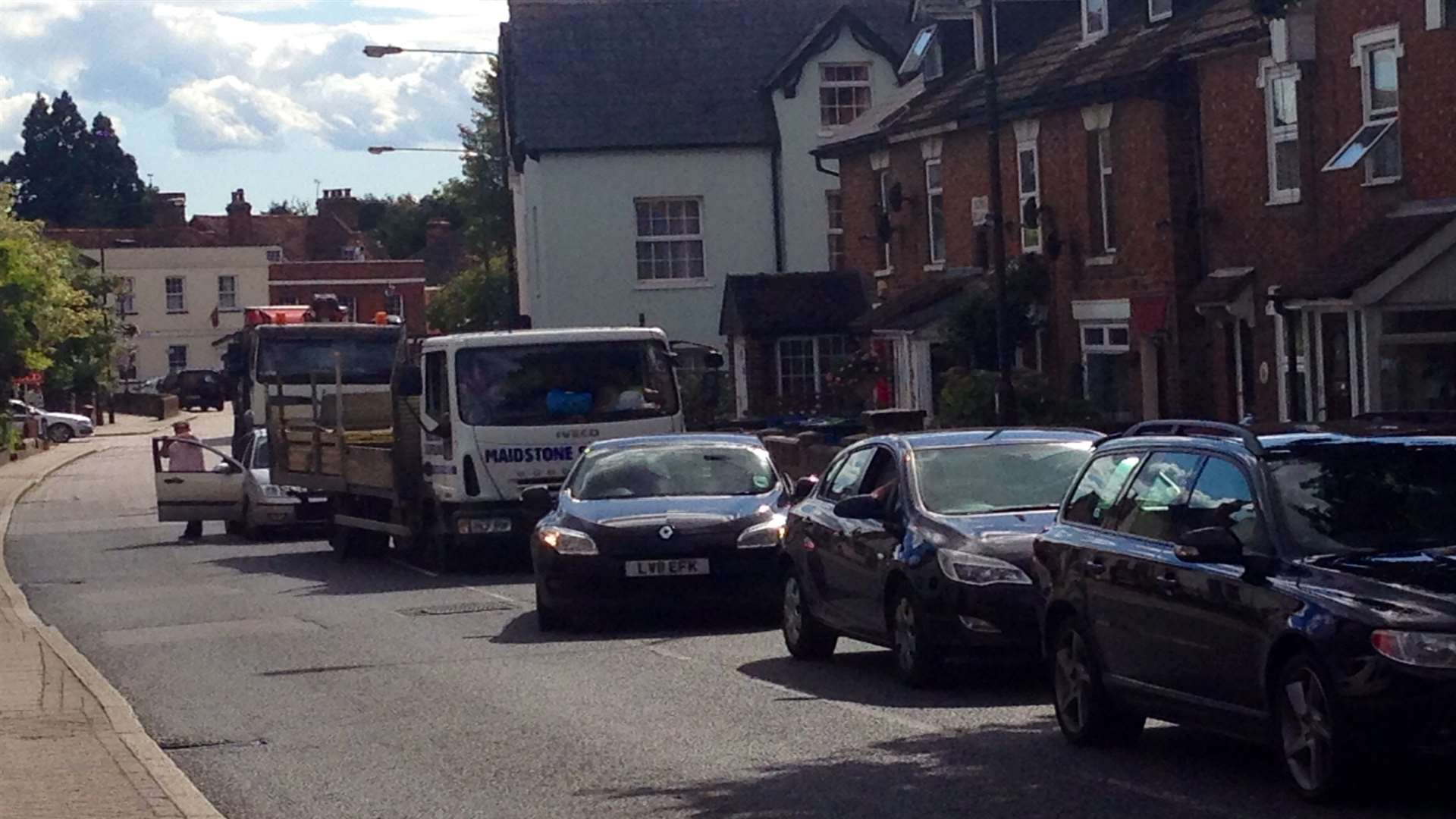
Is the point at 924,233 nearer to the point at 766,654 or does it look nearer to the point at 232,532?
the point at 232,532

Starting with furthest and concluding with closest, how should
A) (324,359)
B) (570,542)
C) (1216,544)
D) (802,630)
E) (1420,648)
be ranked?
(324,359)
(570,542)
(802,630)
(1216,544)
(1420,648)

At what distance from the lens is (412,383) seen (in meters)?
24.8

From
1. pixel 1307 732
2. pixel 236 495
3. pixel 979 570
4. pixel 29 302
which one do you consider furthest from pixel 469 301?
pixel 1307 732

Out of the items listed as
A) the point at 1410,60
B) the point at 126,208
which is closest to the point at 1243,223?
the point at 1410,60

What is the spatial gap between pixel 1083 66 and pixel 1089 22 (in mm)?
1727

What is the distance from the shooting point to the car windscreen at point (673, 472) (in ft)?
60.5

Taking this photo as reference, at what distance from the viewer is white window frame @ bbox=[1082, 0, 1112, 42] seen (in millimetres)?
34562

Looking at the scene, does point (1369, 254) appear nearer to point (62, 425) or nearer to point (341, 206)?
point (62, 425)

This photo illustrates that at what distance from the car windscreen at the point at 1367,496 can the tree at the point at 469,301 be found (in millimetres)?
63631

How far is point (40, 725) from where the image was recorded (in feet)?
42.9

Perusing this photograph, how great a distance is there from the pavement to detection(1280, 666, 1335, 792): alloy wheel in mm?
4326

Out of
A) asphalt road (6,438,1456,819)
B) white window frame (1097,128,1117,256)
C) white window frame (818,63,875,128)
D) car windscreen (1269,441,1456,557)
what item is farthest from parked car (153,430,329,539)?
car windscreen (1269,441,1456,557)

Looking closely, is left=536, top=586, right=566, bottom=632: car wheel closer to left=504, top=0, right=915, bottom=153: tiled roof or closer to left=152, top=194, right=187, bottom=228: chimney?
left=504, top=0, right=915, bottom=153: tiled roof

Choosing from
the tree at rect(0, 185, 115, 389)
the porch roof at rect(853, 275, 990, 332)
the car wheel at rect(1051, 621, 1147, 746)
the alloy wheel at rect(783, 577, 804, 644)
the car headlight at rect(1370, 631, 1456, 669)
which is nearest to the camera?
the car headlight at rect(1370, 631, 1456, 669)
